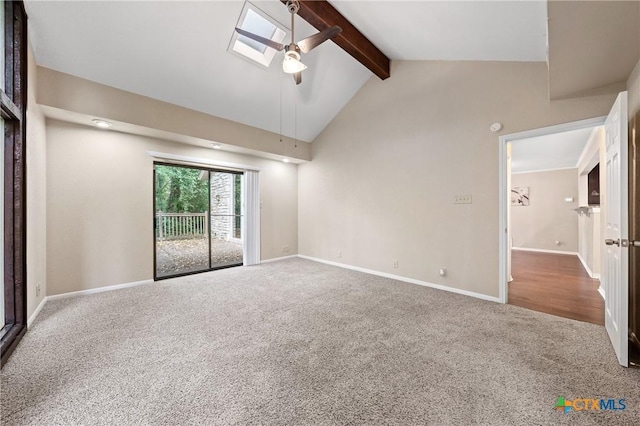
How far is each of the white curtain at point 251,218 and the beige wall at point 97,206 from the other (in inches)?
55.1

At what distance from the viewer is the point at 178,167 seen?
179 inches

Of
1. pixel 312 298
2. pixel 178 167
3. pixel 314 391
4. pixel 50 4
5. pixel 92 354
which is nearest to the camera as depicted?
pixel 314 391

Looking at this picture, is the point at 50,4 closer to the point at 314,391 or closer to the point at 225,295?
the point at 225,295

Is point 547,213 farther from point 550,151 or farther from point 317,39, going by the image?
point 317,39

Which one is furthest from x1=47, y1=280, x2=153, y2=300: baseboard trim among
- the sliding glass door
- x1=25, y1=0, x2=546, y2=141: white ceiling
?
x1=25, y1=0, x2=546, y2=141: white ceiling

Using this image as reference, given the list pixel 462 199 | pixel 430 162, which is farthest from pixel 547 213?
pixel 430 162

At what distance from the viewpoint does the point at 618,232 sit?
6.49 ft

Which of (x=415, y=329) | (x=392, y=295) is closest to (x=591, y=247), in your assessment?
(x=392, y=295)

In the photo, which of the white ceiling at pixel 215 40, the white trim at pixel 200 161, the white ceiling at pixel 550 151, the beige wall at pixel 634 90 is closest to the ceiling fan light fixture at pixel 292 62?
the white ceiling at pixel 215 40

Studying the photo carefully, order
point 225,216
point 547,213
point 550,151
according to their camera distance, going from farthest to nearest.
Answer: point 547,213, point 550,151, point 225,216

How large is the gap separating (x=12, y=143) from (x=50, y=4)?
1.50 m

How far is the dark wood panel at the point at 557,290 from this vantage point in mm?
2918

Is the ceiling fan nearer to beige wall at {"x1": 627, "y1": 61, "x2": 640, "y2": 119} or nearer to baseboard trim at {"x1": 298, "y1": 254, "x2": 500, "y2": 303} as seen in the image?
beige wall at {"x1": 627, "y1": 61, "x2": 640, "y2": 119}

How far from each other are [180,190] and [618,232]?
5962mm
